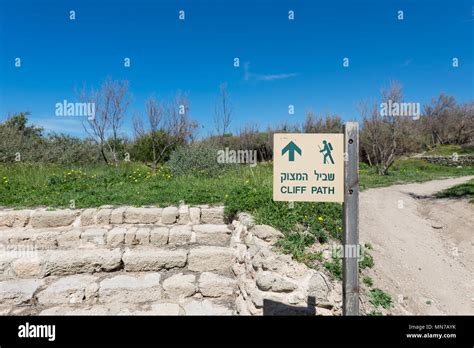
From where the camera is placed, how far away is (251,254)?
3.11 metres

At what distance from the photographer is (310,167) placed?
2.09 meters

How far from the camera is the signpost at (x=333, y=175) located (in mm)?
2051

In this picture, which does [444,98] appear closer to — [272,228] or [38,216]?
[272,228]

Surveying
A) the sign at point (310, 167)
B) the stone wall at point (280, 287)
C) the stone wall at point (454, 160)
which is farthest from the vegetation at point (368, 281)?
the stone wall at point (454, 160)

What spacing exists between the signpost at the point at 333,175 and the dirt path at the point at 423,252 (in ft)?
4.01

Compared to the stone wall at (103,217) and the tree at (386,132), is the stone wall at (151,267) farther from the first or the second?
the tree at (386,132)

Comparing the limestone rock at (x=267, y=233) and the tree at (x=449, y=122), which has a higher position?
the tree at (x=449, y=122)

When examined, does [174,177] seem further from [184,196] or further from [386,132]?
[386,132]

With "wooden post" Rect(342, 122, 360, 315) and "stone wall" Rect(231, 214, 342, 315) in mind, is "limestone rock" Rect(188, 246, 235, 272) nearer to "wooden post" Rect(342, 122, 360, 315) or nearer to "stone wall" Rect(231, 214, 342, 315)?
"stone wall" Rect(231, 214, 342, 315)

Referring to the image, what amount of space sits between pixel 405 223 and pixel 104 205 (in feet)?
19.7

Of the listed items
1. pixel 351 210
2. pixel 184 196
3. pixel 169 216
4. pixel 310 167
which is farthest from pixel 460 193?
pixel 169 216
